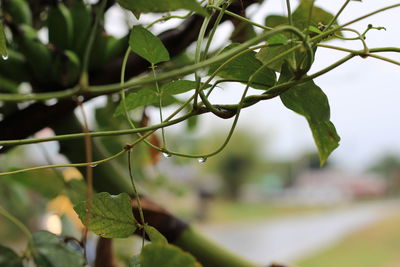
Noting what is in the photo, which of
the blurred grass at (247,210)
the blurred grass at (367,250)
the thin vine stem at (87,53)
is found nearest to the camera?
the thin vine stem at (87,53)

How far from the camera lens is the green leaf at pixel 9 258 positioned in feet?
0.39

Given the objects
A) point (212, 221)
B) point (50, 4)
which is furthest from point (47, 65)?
point (212, 221)

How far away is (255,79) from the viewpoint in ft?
0.46

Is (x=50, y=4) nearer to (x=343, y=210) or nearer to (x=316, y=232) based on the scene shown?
(x=316, y=232)

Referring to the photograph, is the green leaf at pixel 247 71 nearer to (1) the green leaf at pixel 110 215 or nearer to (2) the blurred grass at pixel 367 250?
(1) the green leaf at pixel 110 215

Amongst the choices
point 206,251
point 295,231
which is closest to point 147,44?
point 206,251

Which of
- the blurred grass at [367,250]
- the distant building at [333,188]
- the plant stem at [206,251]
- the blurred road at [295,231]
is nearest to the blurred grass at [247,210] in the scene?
the blurred road at [295,231]

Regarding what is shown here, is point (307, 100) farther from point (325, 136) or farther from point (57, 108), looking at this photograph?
point (57, 108)

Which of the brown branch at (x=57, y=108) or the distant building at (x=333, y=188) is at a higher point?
the distant building at (x=333, y=188)

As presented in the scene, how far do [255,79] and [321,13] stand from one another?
0.34ft

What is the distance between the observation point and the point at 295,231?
7.28m

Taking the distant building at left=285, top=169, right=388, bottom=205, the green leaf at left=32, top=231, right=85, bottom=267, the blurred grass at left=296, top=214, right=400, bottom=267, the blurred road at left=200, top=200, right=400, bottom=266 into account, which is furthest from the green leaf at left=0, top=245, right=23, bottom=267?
the distant building at left=285, top=169, right=388, bottom=205

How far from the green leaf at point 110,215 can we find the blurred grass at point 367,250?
16.6 ft

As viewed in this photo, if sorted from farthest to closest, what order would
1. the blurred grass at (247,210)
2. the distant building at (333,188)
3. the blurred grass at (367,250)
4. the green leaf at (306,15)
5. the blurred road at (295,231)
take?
the distant building at (333,188) < the blurred grass at (247,210) < the blurred road at (295,231) < the blurred grass at (367,250) < the green leaf at (306,15)
